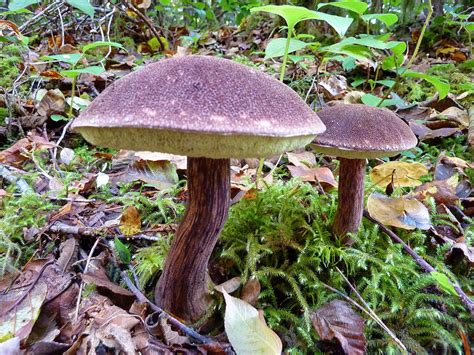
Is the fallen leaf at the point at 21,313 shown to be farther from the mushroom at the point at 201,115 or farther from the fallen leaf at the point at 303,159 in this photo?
the fallen leaf at the point at 303,159

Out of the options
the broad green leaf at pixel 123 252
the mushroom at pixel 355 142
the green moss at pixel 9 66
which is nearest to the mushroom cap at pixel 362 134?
the mushroom at pixel 355 142

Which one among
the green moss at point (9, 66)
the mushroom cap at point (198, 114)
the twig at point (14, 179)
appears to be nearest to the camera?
the mushroom cap at point (198, 114)

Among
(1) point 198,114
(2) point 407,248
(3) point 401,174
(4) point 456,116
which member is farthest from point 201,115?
(4) point 456,116

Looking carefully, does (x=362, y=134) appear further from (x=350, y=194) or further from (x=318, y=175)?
(x=318, y=175)

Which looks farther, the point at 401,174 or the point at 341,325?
the point at 401,174

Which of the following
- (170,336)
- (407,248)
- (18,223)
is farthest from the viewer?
(18,223)

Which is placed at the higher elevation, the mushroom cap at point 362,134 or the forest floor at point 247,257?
the mushroom cap at point 362,134

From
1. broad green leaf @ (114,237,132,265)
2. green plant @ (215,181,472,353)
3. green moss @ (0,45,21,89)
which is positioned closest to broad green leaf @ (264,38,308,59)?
green plant @ (215,181,472,353)
